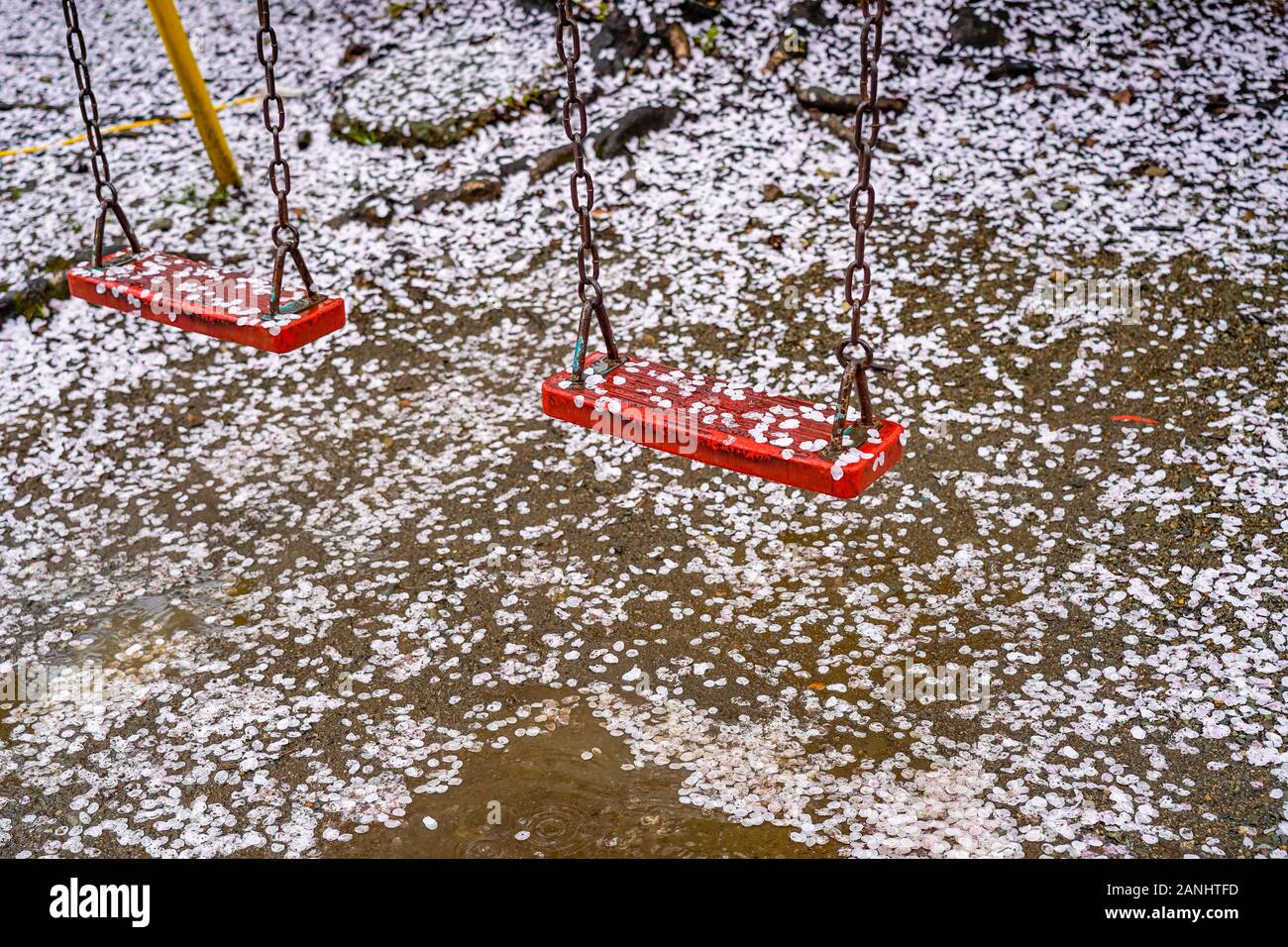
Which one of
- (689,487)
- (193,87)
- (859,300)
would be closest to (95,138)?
(689,487)

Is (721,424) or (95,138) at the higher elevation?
(95,138)

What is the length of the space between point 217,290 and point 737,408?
7.32ft

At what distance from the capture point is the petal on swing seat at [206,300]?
4.36 m

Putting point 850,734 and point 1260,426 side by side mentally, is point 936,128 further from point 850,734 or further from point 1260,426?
point 850,734

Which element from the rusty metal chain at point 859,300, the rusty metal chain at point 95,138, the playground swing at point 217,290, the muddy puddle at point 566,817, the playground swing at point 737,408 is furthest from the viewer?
the rusty metal chain at point 95,138

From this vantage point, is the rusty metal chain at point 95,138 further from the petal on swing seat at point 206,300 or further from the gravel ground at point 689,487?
the gravel ground at point 689,487

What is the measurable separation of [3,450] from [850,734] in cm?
502

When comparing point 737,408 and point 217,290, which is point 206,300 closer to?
point 217,290

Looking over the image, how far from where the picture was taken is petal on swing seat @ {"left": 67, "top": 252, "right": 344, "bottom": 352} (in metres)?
4.36

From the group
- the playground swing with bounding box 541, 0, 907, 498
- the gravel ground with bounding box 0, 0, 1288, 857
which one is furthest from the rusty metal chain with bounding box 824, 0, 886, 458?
the gravel ground with bounding box 0, 0, 1288, 857

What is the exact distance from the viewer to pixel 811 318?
702 cm

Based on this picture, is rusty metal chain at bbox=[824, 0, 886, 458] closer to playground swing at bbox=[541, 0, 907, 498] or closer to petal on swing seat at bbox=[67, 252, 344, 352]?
playground swing at bbox=[541, 0, 907, 498]

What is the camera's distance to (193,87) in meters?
8.11

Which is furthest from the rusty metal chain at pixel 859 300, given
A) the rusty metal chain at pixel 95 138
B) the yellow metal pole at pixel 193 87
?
the yellow metal pole at pixel 193 87
